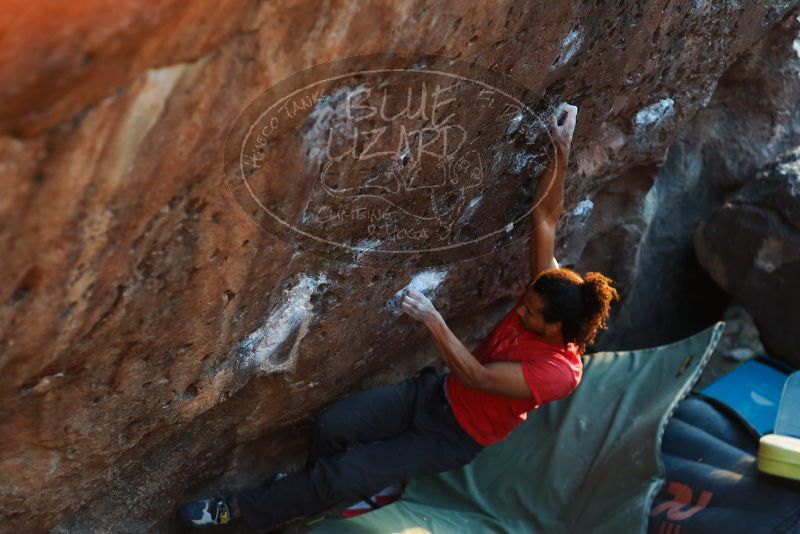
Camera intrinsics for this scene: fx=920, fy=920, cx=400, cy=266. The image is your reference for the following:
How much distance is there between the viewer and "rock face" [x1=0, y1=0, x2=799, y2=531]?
1.71 meters

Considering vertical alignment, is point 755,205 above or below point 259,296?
below

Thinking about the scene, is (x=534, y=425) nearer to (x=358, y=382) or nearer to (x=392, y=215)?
(x=358, y=382)

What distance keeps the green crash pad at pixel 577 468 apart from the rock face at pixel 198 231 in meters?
0.47

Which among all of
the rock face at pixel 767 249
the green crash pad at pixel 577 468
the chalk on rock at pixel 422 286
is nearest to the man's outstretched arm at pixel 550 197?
the chalk on rock at pixel 422 286

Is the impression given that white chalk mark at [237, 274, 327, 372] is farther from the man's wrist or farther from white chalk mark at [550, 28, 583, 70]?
white chalk mark at [550, 28, 583, 70]

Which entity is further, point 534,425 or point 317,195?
point 534,425

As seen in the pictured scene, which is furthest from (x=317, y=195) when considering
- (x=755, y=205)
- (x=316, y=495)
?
(x=755, y=205)

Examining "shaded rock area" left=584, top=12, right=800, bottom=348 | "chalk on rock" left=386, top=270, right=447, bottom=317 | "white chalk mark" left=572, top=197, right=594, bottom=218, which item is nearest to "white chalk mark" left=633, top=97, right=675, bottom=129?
"white chalk mark" left=572, top=197, right=594, bottom=218

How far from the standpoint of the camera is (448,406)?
316 cm

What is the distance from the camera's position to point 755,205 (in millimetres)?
4258

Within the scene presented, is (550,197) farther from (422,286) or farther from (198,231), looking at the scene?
(198,231)

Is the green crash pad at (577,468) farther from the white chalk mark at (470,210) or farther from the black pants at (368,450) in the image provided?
the white chalk mark at (470,210)

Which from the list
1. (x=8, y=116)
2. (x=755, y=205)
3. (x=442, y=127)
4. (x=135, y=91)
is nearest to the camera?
(x=8, y=116)

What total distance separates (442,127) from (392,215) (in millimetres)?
329
